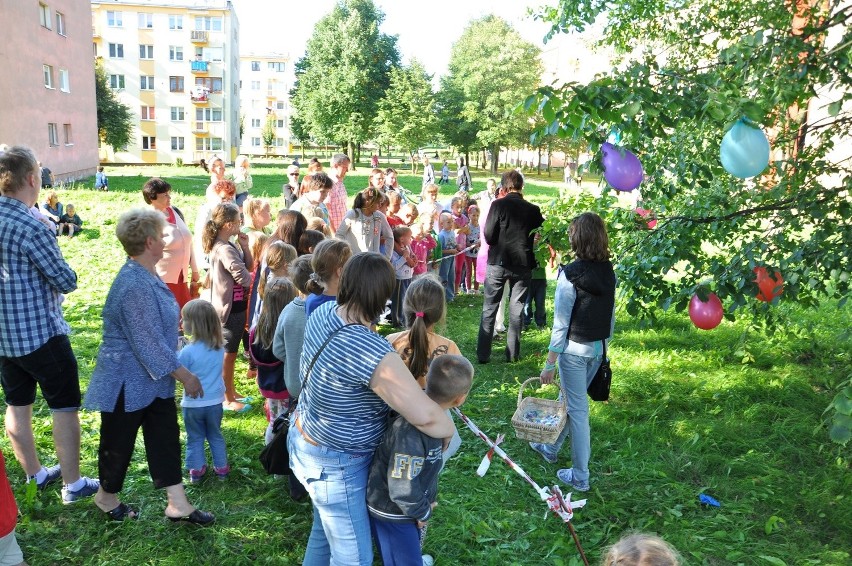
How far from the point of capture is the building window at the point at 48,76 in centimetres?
2716

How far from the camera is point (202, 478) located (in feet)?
14.0

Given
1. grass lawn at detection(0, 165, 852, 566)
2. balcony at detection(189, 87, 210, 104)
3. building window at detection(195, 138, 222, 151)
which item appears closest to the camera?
grass lawn at detection(0, 165, 852, 566)

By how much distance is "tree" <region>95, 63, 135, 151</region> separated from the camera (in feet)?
143

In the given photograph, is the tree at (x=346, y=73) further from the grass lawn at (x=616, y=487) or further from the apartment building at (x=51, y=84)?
the grass lawn at (x=616, y=487)

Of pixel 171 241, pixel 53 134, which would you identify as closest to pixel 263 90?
pixel 53 134

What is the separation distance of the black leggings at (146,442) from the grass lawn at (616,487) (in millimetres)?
377

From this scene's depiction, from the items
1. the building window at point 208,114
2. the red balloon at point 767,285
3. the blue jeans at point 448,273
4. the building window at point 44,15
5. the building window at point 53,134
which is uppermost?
the building window at point 44,15

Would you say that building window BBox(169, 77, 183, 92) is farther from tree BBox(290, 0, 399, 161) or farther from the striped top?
the striped top

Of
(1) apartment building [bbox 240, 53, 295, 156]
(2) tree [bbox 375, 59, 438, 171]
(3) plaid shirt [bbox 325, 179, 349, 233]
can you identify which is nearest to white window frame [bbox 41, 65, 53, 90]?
(2) tree [bbox 375, 59, 438, 171]

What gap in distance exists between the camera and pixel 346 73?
48500 millimetres

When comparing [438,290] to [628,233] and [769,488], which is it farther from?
[769,488]

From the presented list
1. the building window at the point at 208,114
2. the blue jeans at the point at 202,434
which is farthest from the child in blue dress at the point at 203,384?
the building window at the point at 208,114

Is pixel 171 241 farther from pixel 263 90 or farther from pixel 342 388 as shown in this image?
pixel 263 90

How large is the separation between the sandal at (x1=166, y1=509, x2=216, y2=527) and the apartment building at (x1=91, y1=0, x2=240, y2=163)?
178ft
